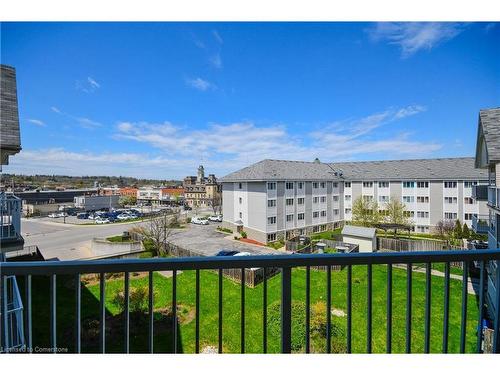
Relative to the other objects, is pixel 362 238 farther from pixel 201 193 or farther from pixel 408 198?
pixel 201 193

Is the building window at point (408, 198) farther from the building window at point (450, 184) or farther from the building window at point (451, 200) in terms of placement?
the building window at point (450, 184)

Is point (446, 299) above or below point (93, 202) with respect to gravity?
above

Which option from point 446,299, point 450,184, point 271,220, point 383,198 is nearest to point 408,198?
point 383,198

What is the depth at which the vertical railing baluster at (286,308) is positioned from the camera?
1312 mm

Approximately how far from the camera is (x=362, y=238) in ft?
47.4

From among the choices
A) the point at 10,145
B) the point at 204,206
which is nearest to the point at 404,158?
the point at 10,145

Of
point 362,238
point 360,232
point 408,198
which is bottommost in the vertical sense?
point 362,238

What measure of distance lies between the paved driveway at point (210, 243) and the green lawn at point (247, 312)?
4.80 m

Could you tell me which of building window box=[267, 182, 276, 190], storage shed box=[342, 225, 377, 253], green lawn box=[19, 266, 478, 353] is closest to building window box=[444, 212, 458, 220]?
storage shed box=[342, 225, 377, 253]

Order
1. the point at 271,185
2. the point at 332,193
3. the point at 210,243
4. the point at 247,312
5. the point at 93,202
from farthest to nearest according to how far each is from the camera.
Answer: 1. the point at 93,202
2. the point at 332,193
3. the point at 271,185
4. the point at 210,243
5. the point at 247,312

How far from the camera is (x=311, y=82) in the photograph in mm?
10422

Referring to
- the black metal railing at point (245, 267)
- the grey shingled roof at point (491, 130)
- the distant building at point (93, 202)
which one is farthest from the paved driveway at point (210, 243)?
the distant building at point (93, 202)

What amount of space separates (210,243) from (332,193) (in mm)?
12598
